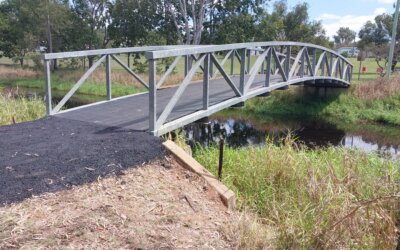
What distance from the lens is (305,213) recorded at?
11.7 feet

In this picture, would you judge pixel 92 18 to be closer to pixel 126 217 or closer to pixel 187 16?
pixel 187 16

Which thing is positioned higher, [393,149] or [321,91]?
[321,91]

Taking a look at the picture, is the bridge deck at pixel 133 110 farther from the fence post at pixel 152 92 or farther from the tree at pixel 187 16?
the tree at pixel 187 16

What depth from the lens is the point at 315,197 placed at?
390 cm

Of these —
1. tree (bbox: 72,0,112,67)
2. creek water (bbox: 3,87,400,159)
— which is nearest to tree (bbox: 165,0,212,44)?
tree (bbox: 72,0,112,67)

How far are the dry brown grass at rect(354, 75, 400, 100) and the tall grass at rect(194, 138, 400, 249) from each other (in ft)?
33.9

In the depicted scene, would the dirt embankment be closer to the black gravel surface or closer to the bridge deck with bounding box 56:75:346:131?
the black gravel surface

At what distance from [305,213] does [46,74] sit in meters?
4.25

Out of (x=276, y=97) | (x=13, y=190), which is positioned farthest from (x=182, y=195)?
(x=276, y=97)

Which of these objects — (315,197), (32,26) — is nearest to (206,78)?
(315,197)

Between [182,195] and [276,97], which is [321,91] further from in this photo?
[182,195]

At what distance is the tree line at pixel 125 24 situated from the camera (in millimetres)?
22750

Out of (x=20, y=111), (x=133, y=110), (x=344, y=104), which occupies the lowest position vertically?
(x=344, y=104)

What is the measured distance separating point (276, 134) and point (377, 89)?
22.8ft
